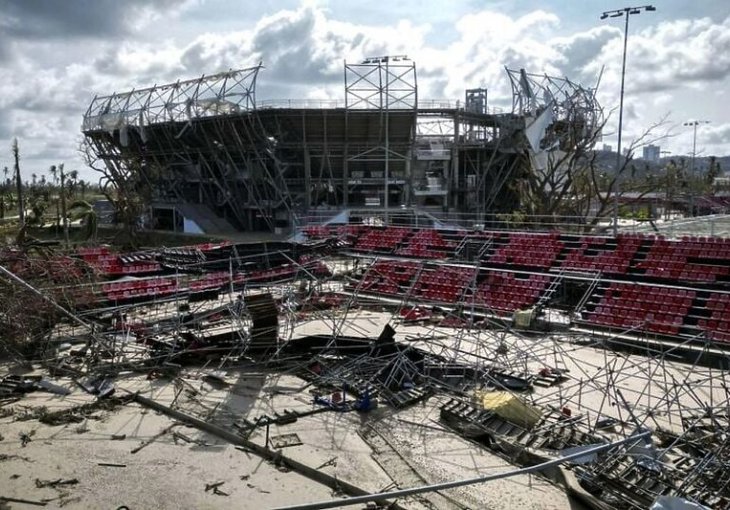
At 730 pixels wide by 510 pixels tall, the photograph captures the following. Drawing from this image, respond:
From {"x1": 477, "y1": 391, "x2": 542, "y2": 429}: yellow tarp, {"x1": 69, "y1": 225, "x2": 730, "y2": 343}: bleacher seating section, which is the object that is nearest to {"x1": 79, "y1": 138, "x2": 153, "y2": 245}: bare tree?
{"x1": 69, "y1": 225, "x2": 730, "y2": 343}: bleacher seating section

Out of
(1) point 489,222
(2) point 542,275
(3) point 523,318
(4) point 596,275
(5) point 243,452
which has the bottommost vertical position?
(5) point 243,452

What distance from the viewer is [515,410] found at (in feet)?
38.0

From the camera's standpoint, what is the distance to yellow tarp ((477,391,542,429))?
11.4 m

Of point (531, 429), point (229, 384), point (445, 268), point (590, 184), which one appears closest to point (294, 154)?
point (590, 184)

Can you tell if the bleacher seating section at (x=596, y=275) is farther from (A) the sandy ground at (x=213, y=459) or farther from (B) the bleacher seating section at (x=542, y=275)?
(A) the sandy ground at (x=213, y=459)

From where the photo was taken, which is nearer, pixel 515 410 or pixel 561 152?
pixel 515 410

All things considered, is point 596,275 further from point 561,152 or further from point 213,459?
point 561,152

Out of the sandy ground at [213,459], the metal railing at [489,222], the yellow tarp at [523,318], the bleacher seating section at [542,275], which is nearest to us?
the sandy ground at [213,459]

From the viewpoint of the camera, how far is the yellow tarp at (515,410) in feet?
37.5

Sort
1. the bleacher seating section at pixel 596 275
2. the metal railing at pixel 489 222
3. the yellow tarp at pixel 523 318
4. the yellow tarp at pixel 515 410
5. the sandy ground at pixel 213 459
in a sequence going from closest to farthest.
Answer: the sandy ground at pixel 213 459
the yellow tarp at pixel 515 410
the bleacher seating section at pixel 596 275
the yellow tarp at pixel 523 318
the metal railing at pixel 489 222

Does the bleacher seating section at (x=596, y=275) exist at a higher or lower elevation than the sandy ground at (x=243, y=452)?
higher

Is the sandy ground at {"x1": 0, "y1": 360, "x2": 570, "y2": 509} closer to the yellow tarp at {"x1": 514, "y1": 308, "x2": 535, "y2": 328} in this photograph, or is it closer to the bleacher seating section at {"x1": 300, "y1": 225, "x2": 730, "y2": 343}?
the bleacher seating section at {"x1": 300, "y1": 225, "x2": 730, "y2": 343}

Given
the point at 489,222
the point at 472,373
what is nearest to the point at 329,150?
the point at 489,222

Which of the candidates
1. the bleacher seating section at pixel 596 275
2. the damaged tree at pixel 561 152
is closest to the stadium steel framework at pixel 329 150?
the damaged tree at pixel 561 152
